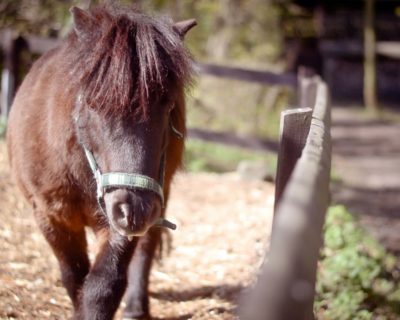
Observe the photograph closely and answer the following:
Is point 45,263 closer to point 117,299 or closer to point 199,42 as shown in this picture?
point 117,299

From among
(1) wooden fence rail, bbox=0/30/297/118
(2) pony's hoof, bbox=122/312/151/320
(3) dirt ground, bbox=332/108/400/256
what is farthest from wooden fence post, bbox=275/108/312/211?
(1) wooden fence rail, bbox=0/30/297/118

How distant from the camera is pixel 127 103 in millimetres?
3057

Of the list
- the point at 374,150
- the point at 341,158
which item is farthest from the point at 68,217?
the point at 374,150

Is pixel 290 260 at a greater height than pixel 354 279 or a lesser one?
greater

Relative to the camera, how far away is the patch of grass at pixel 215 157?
32.8 feet

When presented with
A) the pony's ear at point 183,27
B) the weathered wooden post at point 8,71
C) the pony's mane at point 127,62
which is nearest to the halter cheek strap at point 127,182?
the pony's mane at point 127,62

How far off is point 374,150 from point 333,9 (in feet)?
39.6

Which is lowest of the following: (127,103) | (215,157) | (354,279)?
(215,157)

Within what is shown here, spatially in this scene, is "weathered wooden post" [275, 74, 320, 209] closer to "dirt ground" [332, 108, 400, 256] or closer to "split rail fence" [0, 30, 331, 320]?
"split rail fence" [0, 30, 331, 320]

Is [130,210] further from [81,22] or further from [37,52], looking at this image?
[37,52]

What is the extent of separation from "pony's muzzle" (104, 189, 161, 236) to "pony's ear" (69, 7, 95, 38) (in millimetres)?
974

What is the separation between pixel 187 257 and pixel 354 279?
166cm

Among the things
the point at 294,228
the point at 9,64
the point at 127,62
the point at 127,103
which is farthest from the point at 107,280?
the point at 9,64

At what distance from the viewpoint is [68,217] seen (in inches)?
150
